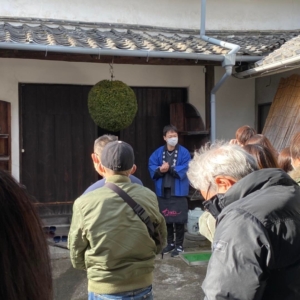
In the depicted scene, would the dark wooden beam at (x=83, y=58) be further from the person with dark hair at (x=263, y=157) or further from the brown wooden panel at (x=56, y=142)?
the person with dark hair at (x=263, y=157)

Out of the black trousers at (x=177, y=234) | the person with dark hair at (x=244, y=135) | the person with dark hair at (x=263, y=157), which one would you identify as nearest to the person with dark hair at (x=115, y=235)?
the person with dark hair at (x=263, y=157)

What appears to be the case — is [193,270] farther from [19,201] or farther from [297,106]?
[19,201]

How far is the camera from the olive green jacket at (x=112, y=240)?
2.37 meters

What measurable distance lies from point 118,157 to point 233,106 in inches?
186

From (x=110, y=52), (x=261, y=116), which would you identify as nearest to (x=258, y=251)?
(x=110, y=52)

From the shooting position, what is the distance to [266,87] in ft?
22.2

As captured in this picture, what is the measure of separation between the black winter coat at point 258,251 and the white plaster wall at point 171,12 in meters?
5.68

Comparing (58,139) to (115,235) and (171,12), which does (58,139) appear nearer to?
(171,12)

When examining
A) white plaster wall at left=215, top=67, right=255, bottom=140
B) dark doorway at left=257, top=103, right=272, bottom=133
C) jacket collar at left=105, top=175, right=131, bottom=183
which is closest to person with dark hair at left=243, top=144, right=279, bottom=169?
jacket collar at left=105, top=175, right=131, bottom=183

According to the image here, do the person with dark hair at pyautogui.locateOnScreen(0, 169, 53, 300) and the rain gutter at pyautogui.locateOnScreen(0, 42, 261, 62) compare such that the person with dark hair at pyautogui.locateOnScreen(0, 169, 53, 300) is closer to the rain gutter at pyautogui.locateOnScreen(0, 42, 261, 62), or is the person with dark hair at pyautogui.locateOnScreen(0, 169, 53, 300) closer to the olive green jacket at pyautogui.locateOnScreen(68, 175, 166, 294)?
the olive green jacket at pyautogui.locateOnScreen(68, 175, 166, 294)

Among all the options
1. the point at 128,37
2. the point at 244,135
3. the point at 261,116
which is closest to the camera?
the point at 244,135

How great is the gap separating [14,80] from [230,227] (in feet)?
16.4

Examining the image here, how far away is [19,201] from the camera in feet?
3.11

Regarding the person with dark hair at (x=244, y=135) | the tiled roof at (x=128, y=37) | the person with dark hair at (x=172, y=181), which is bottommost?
the person with dark hair at (x=172, y=181)
